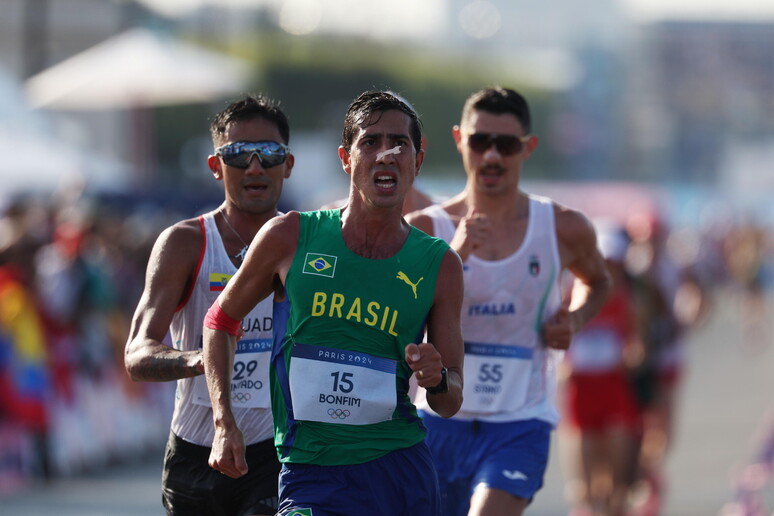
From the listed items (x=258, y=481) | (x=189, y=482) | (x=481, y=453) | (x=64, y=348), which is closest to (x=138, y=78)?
(x=64, y=348)

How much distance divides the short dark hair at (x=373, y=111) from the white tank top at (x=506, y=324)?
143cm

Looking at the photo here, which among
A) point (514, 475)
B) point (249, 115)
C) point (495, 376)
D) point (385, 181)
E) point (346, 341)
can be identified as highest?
point (249, 115)

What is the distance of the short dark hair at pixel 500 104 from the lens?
20.1ft

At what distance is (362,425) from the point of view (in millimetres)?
4445

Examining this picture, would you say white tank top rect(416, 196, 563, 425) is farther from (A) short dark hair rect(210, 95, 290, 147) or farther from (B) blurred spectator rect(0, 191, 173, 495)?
(B) blurred spectator rect(0, 191, 173, 495)

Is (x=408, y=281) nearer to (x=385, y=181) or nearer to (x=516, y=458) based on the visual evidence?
(x=385, y=181)

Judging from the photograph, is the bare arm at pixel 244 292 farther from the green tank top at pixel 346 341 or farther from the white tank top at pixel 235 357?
the white tank top at pixel 235 357

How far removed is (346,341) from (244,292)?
1.17 ft

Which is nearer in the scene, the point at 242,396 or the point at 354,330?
the point at 354,330

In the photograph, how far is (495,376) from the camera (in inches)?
234

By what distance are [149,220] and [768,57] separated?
127 meters

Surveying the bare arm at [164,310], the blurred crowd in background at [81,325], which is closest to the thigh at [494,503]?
the bare arm at [164,310]

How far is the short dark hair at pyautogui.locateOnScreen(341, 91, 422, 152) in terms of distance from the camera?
175 inches

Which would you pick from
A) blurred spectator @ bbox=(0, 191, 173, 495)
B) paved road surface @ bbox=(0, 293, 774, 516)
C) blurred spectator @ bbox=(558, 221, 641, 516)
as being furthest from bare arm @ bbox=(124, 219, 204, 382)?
blurred spectator @ bbox=(0, 191, 173, 495)
